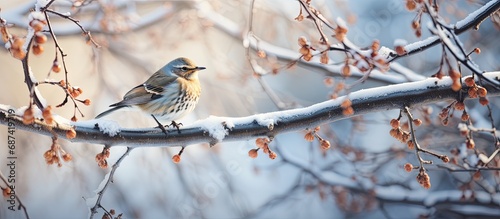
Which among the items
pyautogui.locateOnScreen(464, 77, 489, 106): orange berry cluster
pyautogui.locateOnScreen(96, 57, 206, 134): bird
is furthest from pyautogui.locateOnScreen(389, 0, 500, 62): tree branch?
pyautogui.locateOnScreen(96, 57, 206, 134): bird

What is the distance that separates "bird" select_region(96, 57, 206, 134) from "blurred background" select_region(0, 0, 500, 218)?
2.31 feet

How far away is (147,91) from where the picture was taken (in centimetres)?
237

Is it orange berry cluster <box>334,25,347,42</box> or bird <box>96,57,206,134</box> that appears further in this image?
bird <box>96,57,206,134</box>

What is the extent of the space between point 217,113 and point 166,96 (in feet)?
5.61

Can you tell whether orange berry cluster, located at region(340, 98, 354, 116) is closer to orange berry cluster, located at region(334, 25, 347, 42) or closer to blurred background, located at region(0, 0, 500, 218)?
orange berry cluster, located at region(334, 25, 347, 42)

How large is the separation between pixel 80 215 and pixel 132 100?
1.61 metres

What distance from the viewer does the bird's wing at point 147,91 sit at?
2287 mm

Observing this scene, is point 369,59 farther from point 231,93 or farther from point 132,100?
point 231,93

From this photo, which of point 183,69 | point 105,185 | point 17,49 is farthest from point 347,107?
point 183,69

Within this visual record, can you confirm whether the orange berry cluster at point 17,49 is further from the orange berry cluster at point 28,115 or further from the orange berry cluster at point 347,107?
the orange berry cluster at point 347,107

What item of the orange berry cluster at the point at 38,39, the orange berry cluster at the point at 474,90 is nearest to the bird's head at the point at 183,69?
the orange berry cluster at the point at 38,39

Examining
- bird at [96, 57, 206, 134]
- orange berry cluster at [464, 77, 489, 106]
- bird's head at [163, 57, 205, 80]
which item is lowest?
orange berry cluster at [464, 77, 489, 106]

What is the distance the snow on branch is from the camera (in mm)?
1574

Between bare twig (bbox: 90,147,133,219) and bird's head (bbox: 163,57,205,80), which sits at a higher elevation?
bird's head (bbox: 163,57,205,80)
